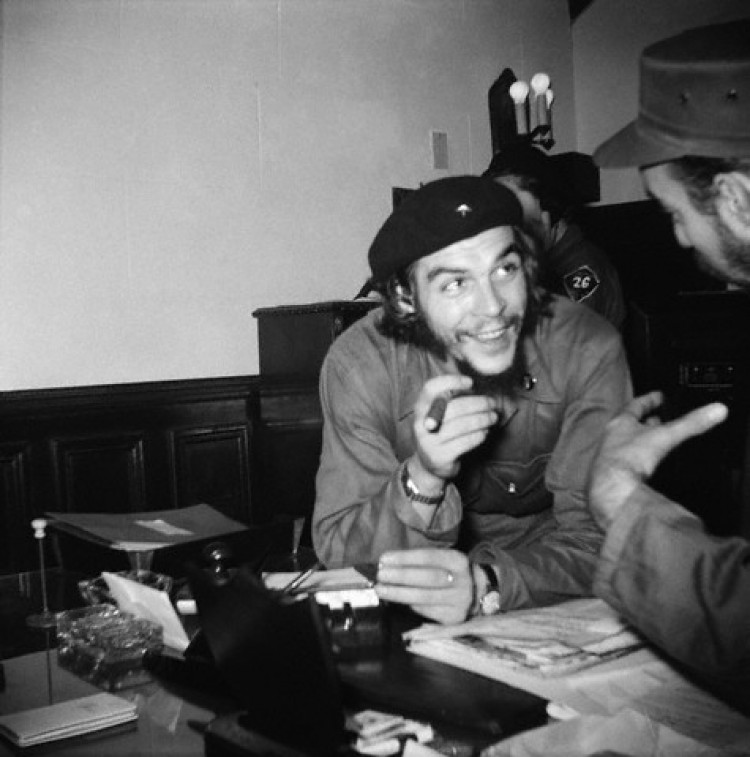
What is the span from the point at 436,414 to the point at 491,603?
335mm

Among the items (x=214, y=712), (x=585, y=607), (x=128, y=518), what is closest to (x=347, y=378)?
(x=128, y=518)

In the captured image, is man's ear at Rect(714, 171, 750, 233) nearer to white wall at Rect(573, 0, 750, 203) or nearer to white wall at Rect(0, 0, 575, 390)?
white wall at Rect(0, 0, 575, 390)

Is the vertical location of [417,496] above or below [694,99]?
below

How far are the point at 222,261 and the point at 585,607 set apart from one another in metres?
3.23

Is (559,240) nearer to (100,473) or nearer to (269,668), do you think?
(100,473)

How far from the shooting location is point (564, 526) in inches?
71.1

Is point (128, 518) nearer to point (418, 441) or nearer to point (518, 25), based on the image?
point (418, 441)

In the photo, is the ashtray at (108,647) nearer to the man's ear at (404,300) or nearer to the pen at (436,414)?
the pen at (436,414)

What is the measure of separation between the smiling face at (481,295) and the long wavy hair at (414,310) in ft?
0.26

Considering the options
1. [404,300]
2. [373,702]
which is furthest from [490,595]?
[404,300]

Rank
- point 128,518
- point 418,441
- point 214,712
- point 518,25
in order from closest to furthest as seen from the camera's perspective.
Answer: point 214,712 → point 418,441 → point 128,518 → point 518,25

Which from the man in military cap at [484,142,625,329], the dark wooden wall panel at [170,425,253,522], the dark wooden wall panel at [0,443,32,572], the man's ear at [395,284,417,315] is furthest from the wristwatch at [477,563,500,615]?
the dark wooden wall panel at [170,425,253,522]

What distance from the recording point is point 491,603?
4.77ft

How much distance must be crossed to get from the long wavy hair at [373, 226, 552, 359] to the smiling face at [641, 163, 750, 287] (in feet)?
2.22
